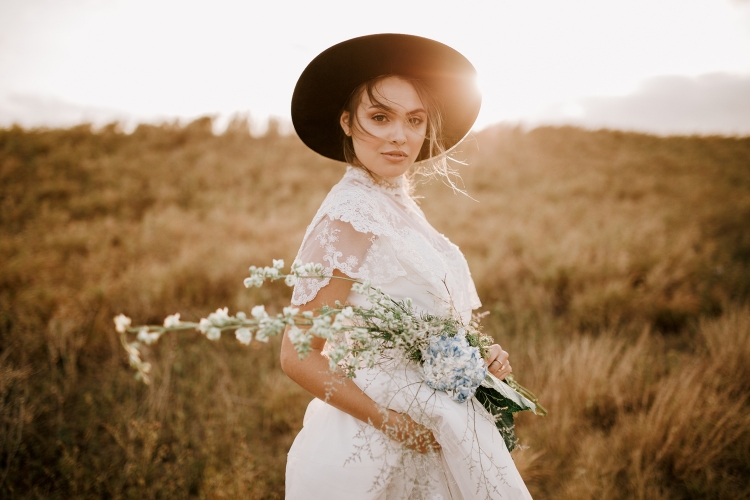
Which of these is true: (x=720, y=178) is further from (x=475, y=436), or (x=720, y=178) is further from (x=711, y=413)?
(x=475, y=436)

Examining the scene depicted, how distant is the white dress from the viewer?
4.29 feet

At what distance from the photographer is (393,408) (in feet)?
4.43

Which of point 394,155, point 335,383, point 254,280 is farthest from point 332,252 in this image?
point 394,155

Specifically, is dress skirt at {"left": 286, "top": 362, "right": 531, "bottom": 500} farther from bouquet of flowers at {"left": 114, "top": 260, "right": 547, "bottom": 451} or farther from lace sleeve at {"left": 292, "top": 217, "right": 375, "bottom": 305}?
lace sleeve at {"left": 292, "top": 217, "right": 375, "bottom": 305}

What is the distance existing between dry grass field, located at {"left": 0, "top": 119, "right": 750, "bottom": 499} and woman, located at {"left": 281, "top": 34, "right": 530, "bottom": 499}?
1.47 m

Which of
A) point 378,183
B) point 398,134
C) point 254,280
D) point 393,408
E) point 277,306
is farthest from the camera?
point 277,306

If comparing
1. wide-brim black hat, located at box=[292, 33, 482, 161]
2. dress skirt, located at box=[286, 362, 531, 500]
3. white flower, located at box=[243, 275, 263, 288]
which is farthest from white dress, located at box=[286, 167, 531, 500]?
wide-brim black hat, located at box=[292, 33, 482, 161]

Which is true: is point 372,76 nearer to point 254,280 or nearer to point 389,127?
point 389,127

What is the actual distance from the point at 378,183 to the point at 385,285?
1.88ft

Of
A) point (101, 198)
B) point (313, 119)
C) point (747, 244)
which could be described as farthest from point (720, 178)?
point (101, 198)

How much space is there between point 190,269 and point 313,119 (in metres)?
4.54

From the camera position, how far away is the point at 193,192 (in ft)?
32.7

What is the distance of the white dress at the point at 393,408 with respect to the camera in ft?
4.29

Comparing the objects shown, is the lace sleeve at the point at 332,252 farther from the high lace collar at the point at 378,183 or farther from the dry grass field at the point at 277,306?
the dry grass field at the point at 277,306
